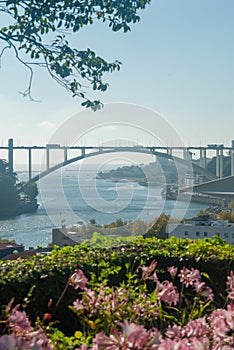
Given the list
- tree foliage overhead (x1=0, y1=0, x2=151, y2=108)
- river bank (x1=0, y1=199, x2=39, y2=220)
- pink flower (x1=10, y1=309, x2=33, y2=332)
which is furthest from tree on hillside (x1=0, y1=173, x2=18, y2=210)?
pink flower (x1=10, y1=309, x2=33, y2=332)

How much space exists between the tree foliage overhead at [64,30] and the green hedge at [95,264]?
1.94 ft

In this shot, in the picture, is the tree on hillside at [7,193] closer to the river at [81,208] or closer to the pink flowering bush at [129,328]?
the river at [81,208]

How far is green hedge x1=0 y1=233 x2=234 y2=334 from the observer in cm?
138

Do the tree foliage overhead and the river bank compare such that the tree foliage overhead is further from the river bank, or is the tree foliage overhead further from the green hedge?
the river bank

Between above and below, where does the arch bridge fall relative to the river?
above

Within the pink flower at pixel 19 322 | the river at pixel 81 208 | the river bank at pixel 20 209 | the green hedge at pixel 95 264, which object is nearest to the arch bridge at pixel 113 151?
the river at pixel 81 208

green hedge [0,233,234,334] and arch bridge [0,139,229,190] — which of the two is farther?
arch bridge [0,139,229,190]

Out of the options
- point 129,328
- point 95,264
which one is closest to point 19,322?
point 129,328

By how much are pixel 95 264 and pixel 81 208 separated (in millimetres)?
16915

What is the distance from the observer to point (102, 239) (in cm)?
216

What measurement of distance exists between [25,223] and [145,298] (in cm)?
1613

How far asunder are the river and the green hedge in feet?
35.5

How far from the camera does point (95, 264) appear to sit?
1.65 m

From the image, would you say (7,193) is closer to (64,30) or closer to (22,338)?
(64,30)
